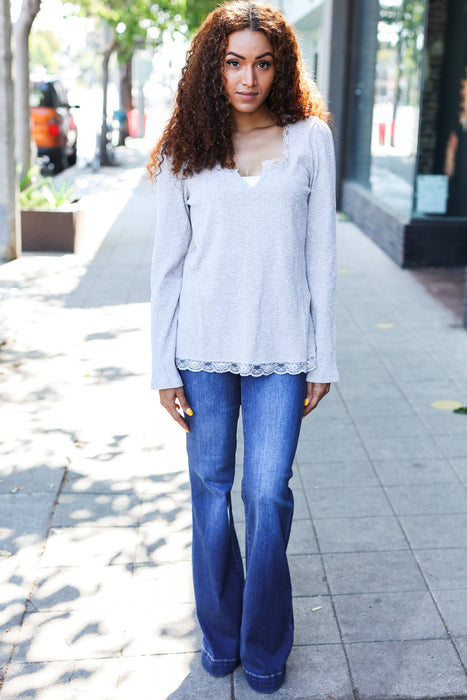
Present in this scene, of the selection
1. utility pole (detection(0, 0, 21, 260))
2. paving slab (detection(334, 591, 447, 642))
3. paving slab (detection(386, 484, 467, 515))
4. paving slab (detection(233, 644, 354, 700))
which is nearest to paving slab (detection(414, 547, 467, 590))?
paving slab (detection(334, 591, 447, 642))

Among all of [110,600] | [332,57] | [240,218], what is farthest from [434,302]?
[332,57]

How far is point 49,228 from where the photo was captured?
11.5 metres

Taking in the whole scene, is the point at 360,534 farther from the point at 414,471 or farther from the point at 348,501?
the point at 414,471

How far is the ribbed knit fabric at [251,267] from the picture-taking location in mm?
2664

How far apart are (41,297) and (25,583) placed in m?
5.66

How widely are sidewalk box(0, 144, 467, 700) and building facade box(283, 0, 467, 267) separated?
288cm

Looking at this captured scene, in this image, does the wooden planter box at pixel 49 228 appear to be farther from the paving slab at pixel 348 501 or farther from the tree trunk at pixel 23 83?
the paving slab at pixel 348 501

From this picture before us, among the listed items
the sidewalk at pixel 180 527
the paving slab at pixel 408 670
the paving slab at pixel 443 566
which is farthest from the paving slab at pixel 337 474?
the paving slab at pixel 408 670

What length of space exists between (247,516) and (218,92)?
1.27m

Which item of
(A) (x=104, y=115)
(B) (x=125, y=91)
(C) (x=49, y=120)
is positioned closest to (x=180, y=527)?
(C) (x=49, y=120)

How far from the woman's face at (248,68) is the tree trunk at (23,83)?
10.9 metres

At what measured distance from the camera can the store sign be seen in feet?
34.2

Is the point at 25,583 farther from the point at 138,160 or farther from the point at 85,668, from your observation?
the point at 138,160

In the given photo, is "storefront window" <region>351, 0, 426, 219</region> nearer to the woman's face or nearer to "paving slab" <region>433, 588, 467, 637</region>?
"paving slab" <region>433, 588, 467, 637</region>
